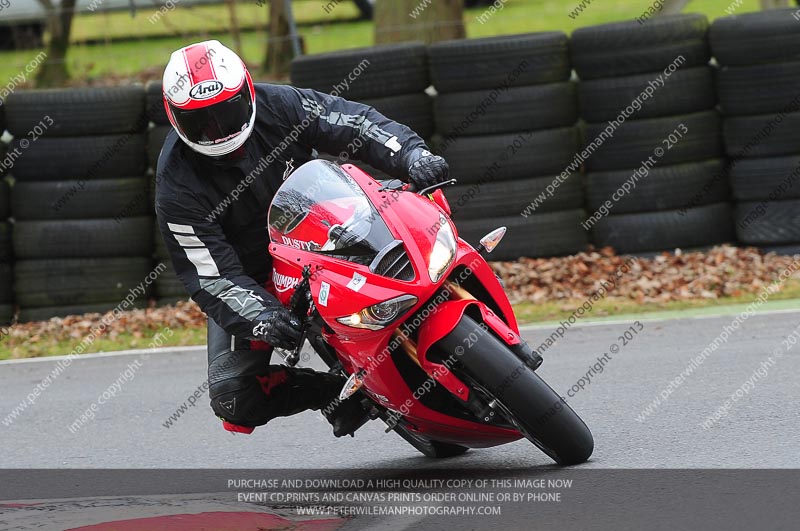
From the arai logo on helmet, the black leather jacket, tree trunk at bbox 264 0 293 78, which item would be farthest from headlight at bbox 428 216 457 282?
tree trunk at bbox 264 0 293 78

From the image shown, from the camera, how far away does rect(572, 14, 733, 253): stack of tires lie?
9383 mm

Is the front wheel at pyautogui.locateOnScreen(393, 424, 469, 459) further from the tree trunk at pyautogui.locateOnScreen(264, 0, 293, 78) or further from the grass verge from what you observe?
the tree trunk at pyautogui.locateOnScreen(264, 0, 293, 78)

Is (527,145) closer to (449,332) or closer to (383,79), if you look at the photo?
(383,79)

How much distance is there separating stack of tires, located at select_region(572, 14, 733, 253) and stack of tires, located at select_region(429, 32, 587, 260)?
0.24m

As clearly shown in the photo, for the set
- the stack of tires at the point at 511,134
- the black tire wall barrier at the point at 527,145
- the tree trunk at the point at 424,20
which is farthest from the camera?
the tree trunk at the point at 424,20

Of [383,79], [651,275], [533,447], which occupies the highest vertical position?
[533,447]

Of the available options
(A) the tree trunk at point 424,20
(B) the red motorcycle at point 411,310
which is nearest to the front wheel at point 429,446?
(B) the red motorcycle at point 411,310

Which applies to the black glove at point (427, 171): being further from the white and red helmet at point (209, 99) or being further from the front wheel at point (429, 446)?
the front wheel at point (429, 446)

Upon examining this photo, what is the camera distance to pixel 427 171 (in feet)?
15.3

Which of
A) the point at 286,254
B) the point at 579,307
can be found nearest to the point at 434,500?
the point at 286,254

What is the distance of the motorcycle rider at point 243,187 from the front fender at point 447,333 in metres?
0.54

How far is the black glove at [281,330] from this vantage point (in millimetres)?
4453

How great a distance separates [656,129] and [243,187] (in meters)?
5.28

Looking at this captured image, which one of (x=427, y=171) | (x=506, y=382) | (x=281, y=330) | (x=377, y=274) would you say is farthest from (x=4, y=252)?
(x=506, y=382)
